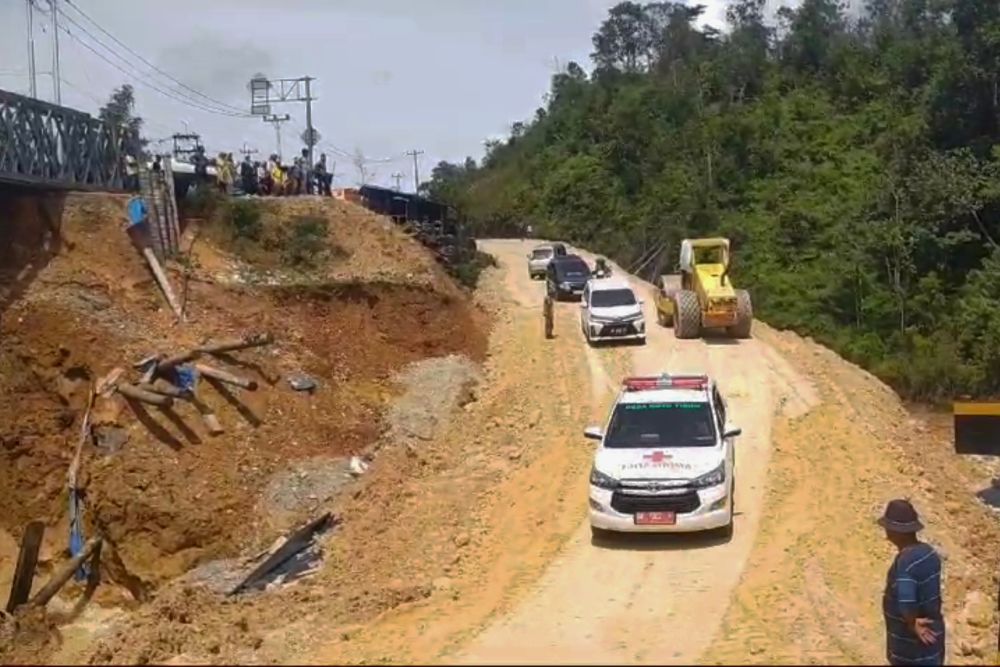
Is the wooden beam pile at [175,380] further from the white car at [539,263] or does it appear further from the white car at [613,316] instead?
the white car at [539,263]

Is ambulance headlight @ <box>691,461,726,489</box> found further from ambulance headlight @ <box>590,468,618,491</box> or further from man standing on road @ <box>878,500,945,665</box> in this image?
man standing on road @ <box>878,500,945,665</box>

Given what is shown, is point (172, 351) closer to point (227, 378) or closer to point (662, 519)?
point (227, 378)

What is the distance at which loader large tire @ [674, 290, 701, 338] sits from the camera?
107 ft

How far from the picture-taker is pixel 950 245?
45250 millimetres

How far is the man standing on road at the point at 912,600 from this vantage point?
9406mm

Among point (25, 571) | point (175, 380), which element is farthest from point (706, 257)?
point (25, 571)

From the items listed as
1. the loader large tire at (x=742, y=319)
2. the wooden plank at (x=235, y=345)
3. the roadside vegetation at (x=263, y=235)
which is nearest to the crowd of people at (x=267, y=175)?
the roadside vegetation at (x=263, y=235)

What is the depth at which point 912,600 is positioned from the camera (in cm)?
941

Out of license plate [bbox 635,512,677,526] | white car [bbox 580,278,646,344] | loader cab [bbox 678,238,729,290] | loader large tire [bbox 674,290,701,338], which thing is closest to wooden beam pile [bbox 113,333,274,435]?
white car [bbox 580,278,646,344]

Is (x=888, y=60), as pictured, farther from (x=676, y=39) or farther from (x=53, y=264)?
(x=53, y=264)

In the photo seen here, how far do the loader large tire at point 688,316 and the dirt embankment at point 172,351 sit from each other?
5.16 meters

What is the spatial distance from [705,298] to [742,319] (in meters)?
1.27

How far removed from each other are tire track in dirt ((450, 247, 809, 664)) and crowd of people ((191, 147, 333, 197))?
1948 centimetres

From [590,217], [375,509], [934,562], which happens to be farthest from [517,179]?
[934,562]
